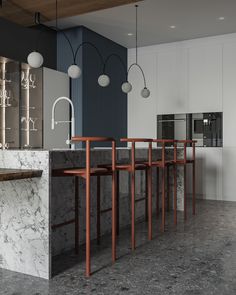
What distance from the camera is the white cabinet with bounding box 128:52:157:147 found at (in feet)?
23.5

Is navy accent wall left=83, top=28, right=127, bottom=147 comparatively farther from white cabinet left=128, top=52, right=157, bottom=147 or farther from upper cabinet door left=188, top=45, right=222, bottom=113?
upper cabinet door left=188, top=45, right=222, bottom=113

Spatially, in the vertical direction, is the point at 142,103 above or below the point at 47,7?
below

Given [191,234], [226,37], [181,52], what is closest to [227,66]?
[226,37]

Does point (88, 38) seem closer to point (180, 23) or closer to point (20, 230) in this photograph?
point (180, 23)

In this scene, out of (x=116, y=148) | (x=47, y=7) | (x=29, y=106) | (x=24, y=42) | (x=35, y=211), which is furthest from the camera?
(x=24, y=42)

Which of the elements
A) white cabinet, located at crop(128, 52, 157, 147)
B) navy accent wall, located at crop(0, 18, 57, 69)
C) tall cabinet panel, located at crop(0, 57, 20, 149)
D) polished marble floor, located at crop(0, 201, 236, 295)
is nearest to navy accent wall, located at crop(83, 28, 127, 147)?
white cabinet, located at crop(128, 52, 157, 147)

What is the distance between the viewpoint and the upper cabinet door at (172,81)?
22.5ft

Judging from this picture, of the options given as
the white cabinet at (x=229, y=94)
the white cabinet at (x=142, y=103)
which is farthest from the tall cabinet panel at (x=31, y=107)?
the white cabinet at (x=229, y=94)

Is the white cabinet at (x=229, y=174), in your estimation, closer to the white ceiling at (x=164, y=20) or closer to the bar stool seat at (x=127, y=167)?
the white ceiling at (x=164, y=20)

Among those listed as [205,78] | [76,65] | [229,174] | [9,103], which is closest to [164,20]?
[205,78]

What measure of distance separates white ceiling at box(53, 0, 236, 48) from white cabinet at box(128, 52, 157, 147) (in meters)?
0.49

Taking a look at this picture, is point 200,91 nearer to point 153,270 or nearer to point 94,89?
point 94,89

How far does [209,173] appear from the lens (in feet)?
21.6

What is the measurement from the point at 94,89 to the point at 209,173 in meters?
2.62
